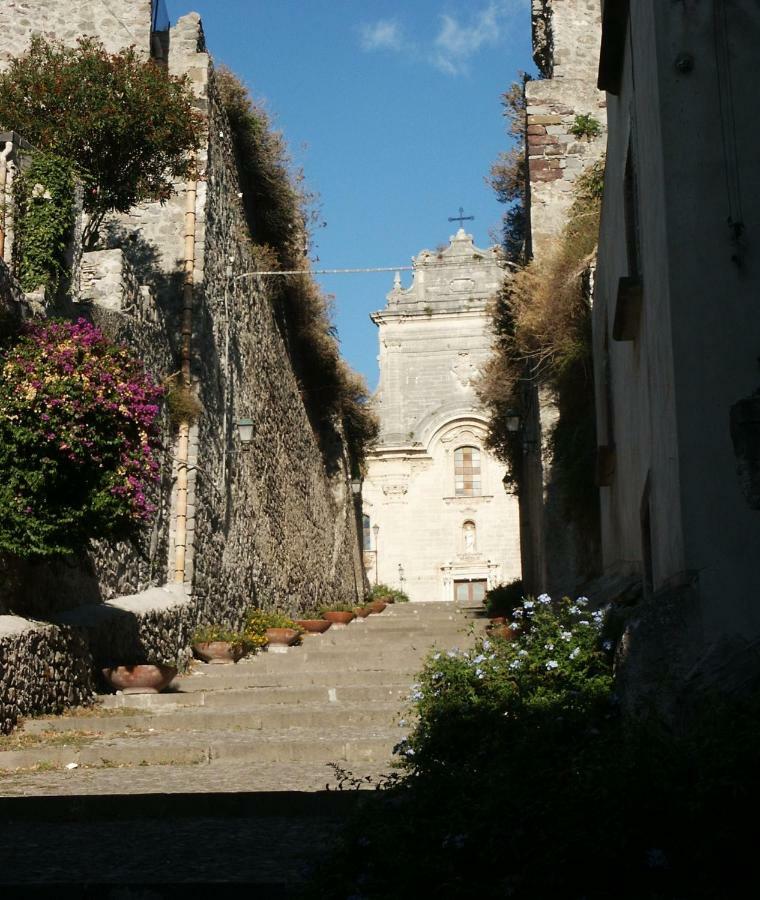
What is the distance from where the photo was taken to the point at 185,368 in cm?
1422

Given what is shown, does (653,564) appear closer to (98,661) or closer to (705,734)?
(705,734)

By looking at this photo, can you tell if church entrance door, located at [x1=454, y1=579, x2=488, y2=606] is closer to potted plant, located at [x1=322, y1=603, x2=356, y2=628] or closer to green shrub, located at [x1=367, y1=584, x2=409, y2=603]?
green shrub, located at [x1=367, y1=584, x2=409, y2=603]

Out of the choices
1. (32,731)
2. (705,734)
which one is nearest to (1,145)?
(32,731)

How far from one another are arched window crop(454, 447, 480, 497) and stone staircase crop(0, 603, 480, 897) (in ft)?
99.7

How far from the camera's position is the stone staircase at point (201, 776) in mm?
4840

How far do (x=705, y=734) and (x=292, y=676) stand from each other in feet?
26.4

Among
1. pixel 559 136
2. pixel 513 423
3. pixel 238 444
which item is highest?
pixel 559 136

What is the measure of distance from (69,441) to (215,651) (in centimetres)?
490

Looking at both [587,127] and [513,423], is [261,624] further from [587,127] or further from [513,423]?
[587,127]

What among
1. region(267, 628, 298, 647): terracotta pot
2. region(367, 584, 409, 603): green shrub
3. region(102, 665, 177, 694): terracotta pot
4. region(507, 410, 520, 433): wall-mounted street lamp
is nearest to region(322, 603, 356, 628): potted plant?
region(267, 628, 298, 647): terracotta pot

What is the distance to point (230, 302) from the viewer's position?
633 inches

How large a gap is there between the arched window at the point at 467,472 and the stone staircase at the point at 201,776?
99.7 feet

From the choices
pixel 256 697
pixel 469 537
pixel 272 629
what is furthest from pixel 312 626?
pixel 469 537

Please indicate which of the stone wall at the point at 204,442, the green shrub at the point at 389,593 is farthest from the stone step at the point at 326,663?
the green shrub at the point at 389,593
